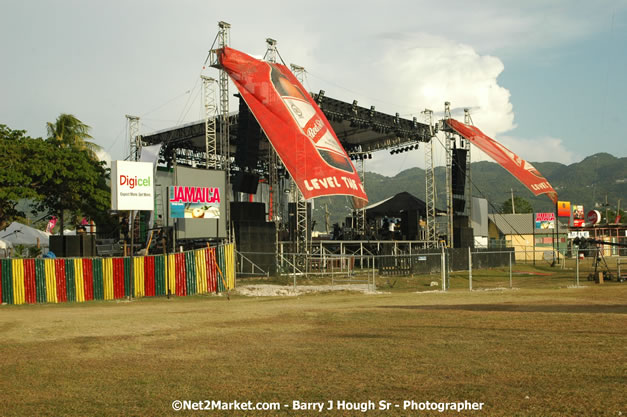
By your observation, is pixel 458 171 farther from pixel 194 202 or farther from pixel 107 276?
pixel 107 276

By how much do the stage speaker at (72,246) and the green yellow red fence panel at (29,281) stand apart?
405 cm

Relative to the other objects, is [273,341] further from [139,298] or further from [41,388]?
[139,298]

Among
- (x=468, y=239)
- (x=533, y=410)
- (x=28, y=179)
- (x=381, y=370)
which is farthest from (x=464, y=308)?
(x=468, y=239)

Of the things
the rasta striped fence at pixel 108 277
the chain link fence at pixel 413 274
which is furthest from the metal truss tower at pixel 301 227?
the rasta striped fence at pixel 108 277

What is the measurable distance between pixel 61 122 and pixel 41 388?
43.7 metres

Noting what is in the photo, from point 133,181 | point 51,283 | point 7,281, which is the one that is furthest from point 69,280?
point 133,181

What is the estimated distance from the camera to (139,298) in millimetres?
23688

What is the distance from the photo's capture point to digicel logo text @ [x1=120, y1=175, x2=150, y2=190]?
1063 inches

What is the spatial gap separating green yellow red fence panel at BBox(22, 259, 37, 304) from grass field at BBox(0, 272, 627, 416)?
6634 mm

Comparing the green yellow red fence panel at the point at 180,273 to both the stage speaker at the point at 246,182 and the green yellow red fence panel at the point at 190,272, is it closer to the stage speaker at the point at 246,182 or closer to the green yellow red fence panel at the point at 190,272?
the green yellow red fence panel at the point at 190,272

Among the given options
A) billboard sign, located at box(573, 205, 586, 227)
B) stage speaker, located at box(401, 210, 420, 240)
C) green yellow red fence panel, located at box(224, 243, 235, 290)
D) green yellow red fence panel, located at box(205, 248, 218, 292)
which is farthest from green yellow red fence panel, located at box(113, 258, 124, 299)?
billboard sign, located at box(573, 205, 586, 227)

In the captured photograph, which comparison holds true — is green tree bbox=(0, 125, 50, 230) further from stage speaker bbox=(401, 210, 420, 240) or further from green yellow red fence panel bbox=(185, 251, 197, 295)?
stage speaker bbox=(401, 210, 420, 240)

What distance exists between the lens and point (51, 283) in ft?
73.7

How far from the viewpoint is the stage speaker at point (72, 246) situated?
26172 millimetres
